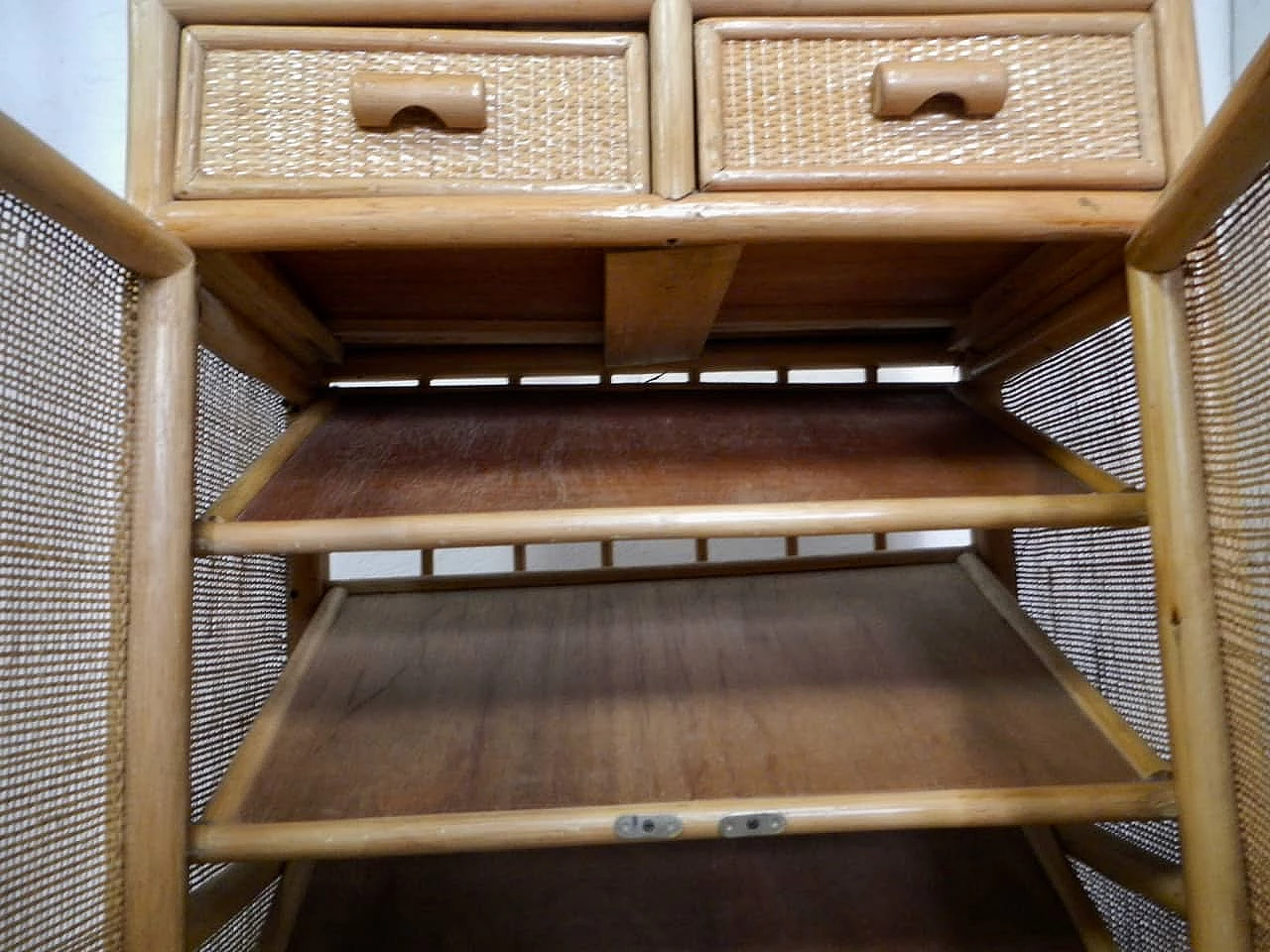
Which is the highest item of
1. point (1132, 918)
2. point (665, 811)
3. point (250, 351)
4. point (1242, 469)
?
point (250, 351)

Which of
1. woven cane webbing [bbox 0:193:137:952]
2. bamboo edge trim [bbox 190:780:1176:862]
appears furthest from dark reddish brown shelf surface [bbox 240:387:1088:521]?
bamboo edge trim [bbox 190:780:1176:862]

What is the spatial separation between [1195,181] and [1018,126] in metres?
0.13

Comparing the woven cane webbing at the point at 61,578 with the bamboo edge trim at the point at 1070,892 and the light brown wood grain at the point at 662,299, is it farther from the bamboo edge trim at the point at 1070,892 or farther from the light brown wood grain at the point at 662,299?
the bamboo edge trim at the point at 1070,892

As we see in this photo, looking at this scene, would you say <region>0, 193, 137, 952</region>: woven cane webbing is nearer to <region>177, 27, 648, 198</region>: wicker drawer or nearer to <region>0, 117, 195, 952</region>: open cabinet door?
<region>0, 117, 195, 952</region>: open cabinet door

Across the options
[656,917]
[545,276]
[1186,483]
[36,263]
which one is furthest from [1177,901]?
[36,263]

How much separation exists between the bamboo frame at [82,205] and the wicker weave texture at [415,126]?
0.06 metres

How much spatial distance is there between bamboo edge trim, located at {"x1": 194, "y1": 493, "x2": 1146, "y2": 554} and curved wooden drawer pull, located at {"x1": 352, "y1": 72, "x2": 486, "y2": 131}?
266 mm

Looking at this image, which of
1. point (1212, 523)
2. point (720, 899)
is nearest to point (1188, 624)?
point (1212, 523)

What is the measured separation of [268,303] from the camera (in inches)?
24.6

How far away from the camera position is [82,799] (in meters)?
0.46

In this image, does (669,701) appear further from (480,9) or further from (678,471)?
(480,9)

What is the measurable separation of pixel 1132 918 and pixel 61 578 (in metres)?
0.91

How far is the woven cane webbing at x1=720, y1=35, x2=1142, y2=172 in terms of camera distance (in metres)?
0.51

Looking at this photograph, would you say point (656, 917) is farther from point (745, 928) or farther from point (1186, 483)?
point (1186, 483)
